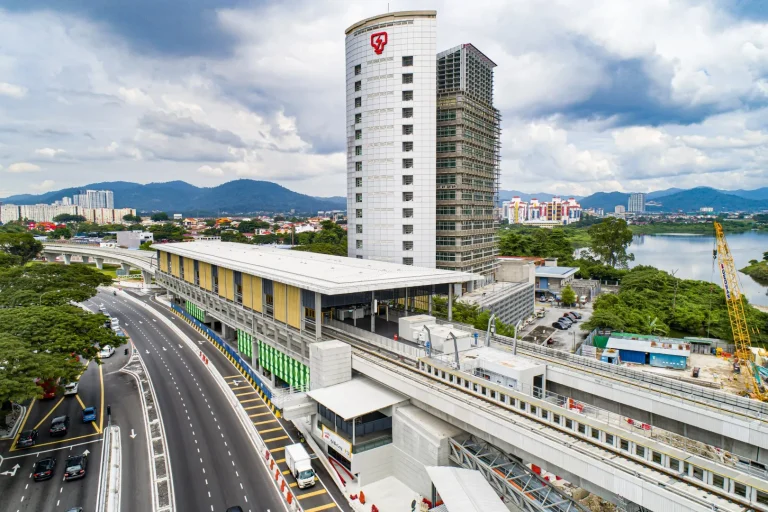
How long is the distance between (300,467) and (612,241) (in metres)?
119

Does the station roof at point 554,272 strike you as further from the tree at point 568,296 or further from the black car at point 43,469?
the black car at point 43,469

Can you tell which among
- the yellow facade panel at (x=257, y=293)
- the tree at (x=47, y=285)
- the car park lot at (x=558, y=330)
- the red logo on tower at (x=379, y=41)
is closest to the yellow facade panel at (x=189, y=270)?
the tree at (x=47, y=285)

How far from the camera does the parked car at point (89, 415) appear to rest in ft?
138

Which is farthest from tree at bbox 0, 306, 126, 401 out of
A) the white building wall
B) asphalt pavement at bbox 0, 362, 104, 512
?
the white building wall

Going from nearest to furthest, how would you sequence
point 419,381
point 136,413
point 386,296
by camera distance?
point 419,381
point 136,413
point 386,296

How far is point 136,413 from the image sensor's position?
4384 centimetres

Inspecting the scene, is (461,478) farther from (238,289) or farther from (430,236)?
(430,236)

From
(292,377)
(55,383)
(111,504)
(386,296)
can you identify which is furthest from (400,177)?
(111,504)

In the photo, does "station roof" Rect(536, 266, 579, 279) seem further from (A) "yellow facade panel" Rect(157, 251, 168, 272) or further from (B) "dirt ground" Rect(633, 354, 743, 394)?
(A) "yellow facade panel" Rect(157, 251, 168, 272)

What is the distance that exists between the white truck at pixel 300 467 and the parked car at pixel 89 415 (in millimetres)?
20682

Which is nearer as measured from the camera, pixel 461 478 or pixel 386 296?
pixel 461 478

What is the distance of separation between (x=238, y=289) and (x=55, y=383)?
20.3 metres

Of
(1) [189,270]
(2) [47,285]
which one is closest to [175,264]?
(1) [189,270]

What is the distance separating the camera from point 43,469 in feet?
Answer: 110
